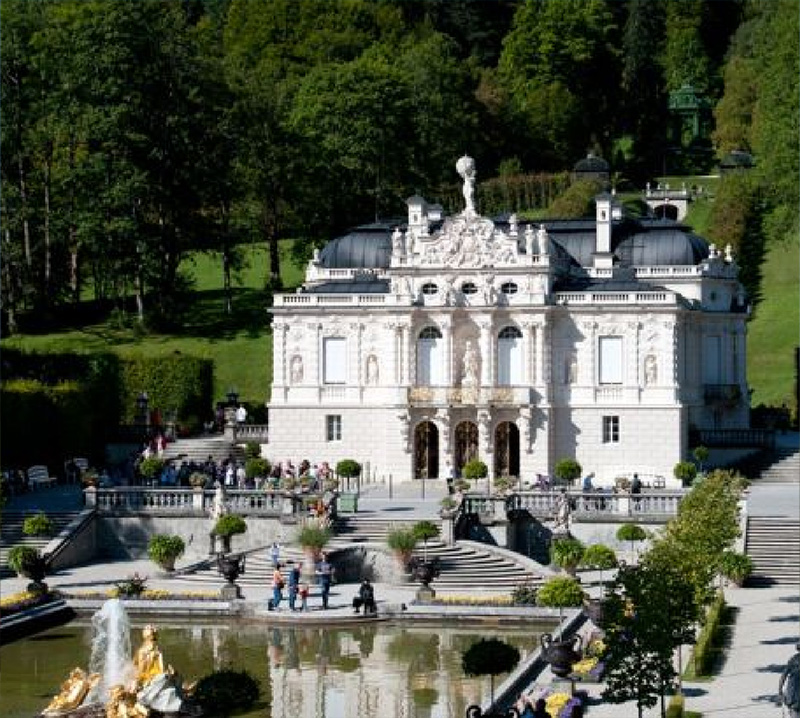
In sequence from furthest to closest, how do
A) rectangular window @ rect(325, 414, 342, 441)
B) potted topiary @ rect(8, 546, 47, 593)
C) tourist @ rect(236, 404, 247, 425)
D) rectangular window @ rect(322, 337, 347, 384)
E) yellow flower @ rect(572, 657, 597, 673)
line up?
tourist @ rect(236, 404, 247, 425) → rectangular window @ rect(322, 337, 347, 384) → rectangular window @ rect(325, 414, 342, 441) → potted topiary @ rect(8, 546, 47, 593) → yellow flower @ rect(572, 657, 597, 673)

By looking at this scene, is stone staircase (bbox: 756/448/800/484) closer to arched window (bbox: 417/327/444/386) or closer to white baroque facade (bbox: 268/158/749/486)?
white baroque facade (bbox: 268/158/749/486)

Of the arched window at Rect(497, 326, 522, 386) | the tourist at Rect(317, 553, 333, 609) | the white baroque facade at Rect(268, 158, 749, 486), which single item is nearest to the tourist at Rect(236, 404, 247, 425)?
the white baroque facade at Rect(268, 158, 749, 486)

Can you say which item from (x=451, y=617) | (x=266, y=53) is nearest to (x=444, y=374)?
(x=451, y=617)

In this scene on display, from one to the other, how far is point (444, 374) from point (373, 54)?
51.9 metres

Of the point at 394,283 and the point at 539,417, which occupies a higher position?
the point at 394,283

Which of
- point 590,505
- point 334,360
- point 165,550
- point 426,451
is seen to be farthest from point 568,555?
point 334,360

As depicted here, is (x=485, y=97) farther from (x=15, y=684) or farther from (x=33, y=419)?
(x=15, y=684)

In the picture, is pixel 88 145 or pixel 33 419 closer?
pixel 33 419

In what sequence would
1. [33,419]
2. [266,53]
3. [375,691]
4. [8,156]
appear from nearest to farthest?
[375,691] < [33,419] < [8,156] < [266,53]

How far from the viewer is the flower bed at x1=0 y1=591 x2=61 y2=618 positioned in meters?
43.3

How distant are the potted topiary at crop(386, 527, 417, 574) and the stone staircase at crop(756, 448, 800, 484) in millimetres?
16722

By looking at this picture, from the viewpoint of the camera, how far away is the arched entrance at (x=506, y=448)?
209 ft

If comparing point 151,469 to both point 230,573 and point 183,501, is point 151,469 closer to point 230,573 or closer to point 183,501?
point 183,501

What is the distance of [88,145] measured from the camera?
83125 millimetres
